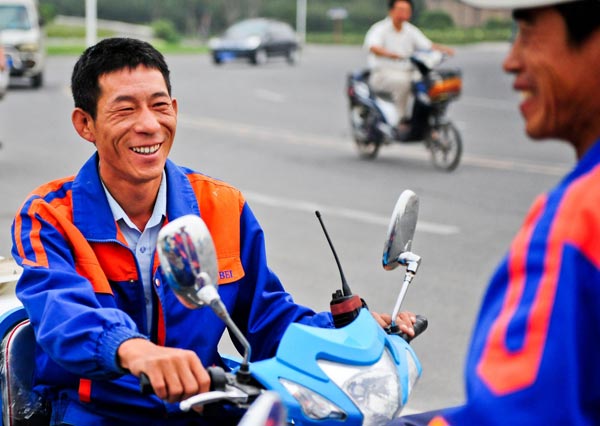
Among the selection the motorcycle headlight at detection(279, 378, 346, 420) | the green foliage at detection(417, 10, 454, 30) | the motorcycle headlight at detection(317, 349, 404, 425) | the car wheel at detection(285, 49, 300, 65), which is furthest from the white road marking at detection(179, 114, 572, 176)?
the green foliage at detection(417, 10, 454, 30)

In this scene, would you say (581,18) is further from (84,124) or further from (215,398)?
(84,124)

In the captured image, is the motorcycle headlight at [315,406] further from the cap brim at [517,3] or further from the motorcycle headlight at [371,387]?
the cap brim at [517,3]

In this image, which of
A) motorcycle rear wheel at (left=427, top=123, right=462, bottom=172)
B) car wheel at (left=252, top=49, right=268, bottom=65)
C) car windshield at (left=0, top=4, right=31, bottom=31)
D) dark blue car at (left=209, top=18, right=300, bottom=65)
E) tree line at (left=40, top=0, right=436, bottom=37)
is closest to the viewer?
motorcycle rear wheel at (left=427, top=123, right=462, bottom=172)

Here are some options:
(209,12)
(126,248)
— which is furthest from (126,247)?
(209,12)

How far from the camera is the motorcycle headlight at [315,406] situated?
6.02ft

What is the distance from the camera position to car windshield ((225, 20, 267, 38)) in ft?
111

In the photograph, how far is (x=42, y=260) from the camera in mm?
2412

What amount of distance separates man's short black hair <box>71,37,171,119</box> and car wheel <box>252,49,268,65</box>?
3079cm

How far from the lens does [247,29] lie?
113 feet

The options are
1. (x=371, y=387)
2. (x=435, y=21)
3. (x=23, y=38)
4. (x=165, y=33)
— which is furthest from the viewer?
(x=435, y=21)

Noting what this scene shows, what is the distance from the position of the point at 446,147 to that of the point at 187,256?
10.8 metres

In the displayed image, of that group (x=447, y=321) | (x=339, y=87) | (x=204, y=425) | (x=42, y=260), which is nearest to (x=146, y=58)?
(x=42, y=260)

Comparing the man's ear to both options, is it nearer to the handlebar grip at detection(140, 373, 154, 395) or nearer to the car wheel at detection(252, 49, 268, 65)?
the handlebar grip at detection(140, 373, 154, 395)

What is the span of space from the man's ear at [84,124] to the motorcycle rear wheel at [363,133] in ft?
34.2
